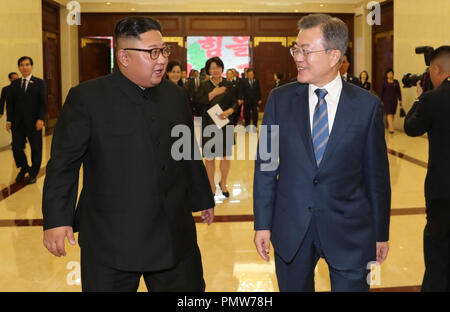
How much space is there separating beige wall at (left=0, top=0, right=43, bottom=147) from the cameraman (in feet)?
34.0

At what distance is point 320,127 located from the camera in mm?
2268

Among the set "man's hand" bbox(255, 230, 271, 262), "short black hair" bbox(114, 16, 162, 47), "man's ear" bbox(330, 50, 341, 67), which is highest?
"short black hair" bbox(114, 16, 162, 47)

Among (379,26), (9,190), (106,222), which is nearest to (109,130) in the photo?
(106,222)

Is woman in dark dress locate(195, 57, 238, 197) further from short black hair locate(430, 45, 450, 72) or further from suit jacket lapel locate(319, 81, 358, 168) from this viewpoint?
suit jacket lapel locate(319, 81, 358, 168)

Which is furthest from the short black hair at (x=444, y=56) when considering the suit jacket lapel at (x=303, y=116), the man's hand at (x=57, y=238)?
the man's hand at (x=57, y=238)

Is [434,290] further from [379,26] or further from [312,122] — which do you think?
[379,26]

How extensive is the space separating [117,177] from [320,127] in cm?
81

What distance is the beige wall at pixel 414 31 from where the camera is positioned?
12.6 meters

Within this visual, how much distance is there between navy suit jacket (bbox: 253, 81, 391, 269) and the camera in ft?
7.33

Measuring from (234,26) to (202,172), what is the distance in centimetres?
1777

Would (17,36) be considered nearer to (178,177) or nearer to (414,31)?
(414,31)

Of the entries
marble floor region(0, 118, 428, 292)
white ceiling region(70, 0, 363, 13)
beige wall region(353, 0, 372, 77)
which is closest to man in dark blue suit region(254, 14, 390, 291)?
marble floor region(0, 118, 428, 292)

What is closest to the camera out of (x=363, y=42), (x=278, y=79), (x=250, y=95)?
(x=278, y=79)

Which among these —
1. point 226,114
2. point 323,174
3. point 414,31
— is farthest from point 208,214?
point 414,31
